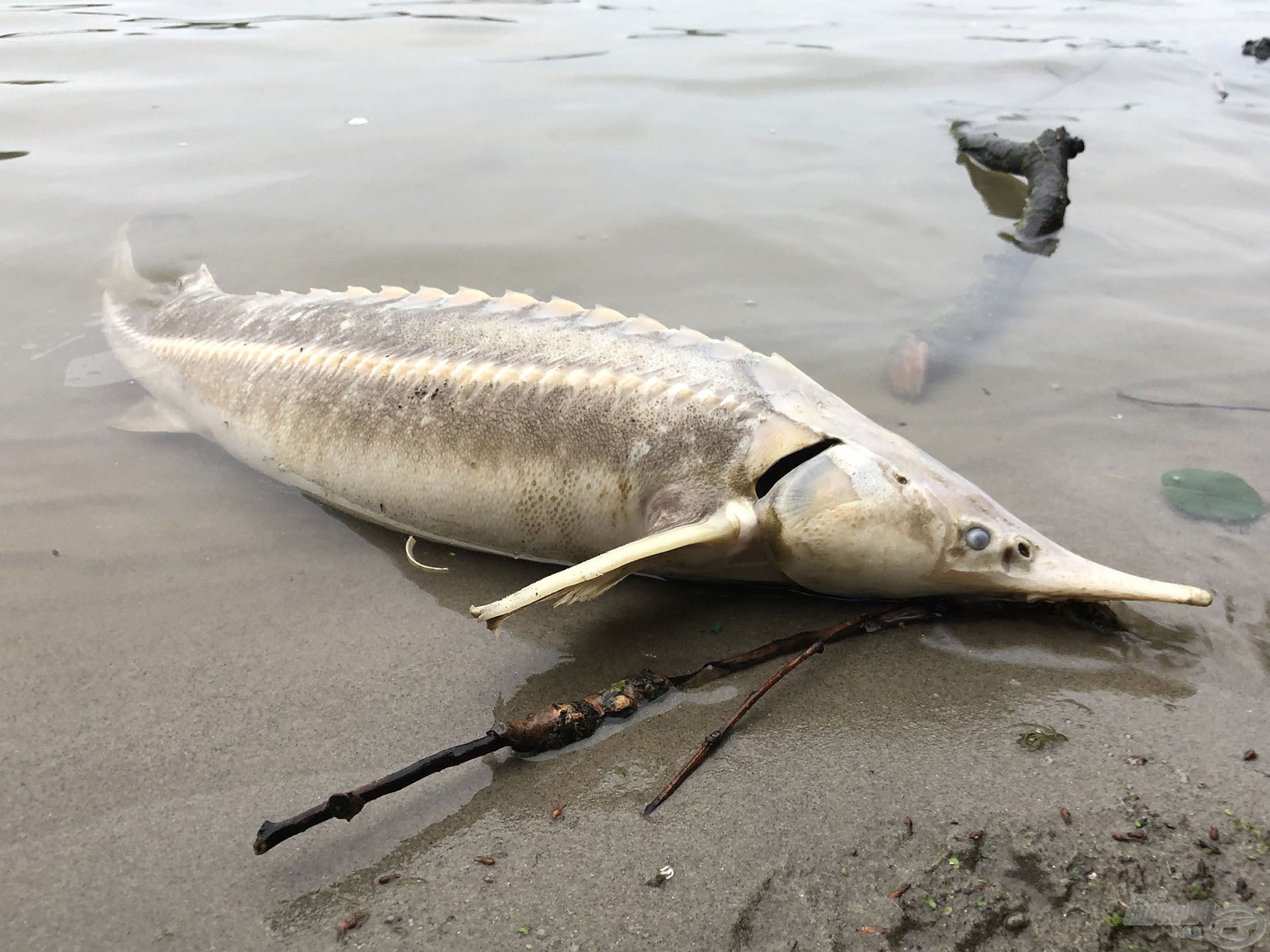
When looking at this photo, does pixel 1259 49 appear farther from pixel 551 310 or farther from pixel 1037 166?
pixel 551 310

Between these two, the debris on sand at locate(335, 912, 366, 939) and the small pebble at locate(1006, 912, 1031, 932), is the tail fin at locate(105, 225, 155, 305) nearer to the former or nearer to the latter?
the debris on sand at locate(335, 912, 366, 939)

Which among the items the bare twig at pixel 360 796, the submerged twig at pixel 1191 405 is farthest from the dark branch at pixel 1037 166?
the bare twig at pixel 360 796

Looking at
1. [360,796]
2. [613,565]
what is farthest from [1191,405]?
[360,796]

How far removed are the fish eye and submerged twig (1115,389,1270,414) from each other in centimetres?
121

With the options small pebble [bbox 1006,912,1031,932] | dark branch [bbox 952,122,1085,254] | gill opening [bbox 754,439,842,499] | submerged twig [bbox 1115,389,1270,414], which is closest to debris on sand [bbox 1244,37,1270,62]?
dark branch [bbox 952,122,1085,254]

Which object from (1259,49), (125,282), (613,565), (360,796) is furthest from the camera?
(1259,49)

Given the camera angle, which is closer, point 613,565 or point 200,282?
point 613,565

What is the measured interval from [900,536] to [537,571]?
881mm

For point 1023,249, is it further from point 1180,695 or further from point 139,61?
point 139,61

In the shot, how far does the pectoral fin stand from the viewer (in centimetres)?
183

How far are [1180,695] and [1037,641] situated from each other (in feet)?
0.88

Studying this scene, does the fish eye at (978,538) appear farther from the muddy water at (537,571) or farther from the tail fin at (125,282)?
the tail fin at (125,282)

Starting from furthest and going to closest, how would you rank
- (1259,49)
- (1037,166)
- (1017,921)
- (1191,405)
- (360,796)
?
(1259,49) < (1037,166) < (1191,405) < (360,796) < (1017,921)

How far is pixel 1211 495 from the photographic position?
7.80 feet
